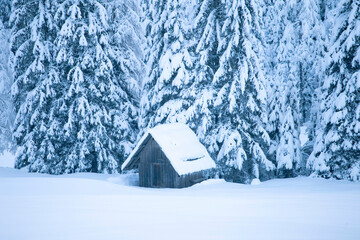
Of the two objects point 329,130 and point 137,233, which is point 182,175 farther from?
point 137,233

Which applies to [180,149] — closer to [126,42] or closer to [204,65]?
[204,65]

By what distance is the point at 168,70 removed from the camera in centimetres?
2052

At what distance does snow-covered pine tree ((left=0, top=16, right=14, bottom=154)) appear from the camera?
25061mm

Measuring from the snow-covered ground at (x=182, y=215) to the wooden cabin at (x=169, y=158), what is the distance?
395cm

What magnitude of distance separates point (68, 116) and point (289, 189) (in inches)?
558


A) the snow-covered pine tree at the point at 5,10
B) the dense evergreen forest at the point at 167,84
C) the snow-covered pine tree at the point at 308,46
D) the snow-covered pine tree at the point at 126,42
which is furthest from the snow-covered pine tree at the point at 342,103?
the snow-covered pine tree at the point at 5,10

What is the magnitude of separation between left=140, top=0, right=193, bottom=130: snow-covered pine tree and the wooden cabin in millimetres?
2103

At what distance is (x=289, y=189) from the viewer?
14.8m

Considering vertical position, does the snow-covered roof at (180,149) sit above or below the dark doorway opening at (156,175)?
above

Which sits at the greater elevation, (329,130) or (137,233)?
(329,130)

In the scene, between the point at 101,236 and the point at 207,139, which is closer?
the point at 101,236

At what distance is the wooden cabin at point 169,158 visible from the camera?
1780 centimetres

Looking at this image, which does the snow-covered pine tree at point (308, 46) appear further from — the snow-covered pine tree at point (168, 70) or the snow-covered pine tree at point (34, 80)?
the snow-covered pine tree at point (34, 80)

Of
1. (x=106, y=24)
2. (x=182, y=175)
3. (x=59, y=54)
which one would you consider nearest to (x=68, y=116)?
(x=59, y=54)
